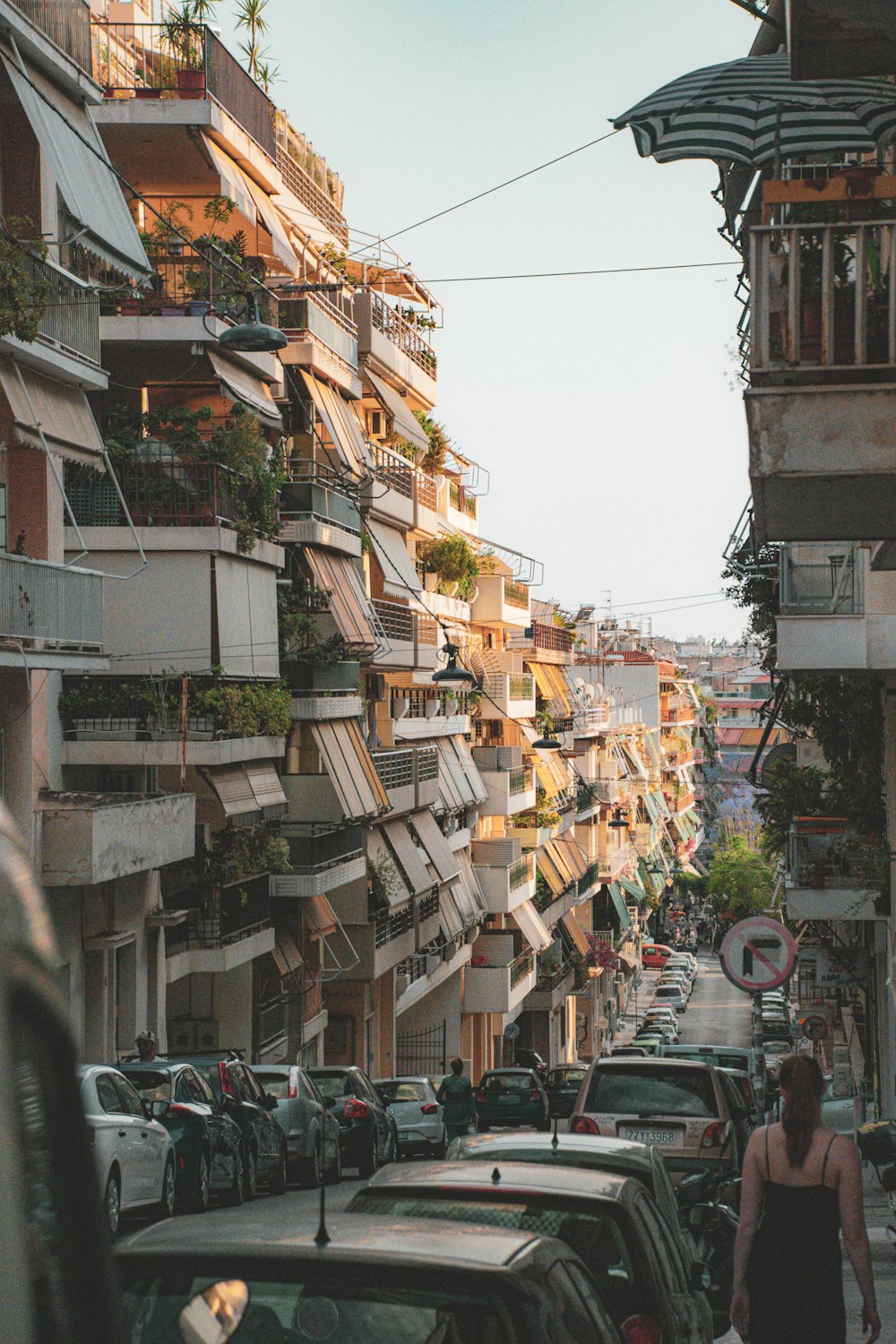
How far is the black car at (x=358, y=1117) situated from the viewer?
896 inches

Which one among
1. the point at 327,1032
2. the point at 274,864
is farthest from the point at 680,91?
the point at 327,1032

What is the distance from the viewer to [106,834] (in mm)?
21219

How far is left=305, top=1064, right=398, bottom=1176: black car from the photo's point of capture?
22766 mm

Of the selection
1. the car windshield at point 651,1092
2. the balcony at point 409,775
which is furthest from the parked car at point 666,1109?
the balcony at point 409,775

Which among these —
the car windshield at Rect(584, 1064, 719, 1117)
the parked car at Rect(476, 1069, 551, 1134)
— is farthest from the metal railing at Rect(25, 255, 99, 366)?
the parked car at Rect(476, 1069, 551, 1134)

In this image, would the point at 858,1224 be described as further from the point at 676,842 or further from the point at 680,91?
the point at 676,842

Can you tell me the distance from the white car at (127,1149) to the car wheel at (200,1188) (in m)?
0.46

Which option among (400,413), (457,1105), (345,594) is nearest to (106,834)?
(457,1105)

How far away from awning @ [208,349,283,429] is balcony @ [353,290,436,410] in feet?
31.1

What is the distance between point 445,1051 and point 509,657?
14163 millimetres

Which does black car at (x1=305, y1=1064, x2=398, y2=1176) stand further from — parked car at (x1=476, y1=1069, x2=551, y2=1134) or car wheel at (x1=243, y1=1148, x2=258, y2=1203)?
parked car at (x1=476, y1=1069, x2=551, y2=1134)

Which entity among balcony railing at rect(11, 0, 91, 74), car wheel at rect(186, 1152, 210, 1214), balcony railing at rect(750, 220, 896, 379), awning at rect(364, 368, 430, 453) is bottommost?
car wheel at rect(186, 1152, 210, 1214)

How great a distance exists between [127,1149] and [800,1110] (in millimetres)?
7848

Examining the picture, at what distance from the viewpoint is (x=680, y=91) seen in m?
12.2
